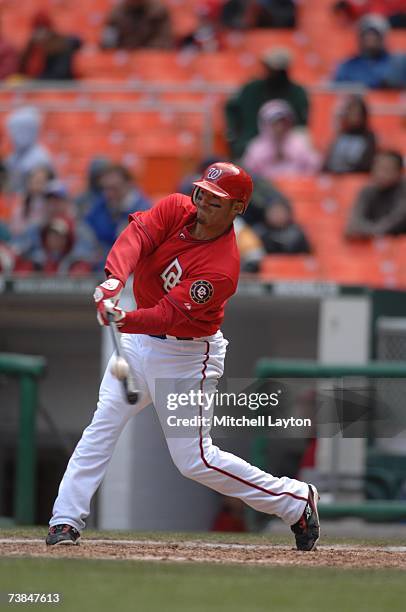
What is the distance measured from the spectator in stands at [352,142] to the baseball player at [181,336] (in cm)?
570

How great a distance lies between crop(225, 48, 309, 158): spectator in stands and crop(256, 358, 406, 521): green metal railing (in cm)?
335

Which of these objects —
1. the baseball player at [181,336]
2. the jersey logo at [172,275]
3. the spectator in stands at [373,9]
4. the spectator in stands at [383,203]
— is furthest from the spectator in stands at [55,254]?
the jersey logo at [172,275]

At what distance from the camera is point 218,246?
5.91 metres

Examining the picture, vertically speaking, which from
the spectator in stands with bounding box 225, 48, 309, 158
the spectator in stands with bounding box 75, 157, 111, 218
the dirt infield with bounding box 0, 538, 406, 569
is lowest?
the dirt infield with bounding box 0, 538, 406, 569

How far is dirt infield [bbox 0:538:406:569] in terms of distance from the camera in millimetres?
5855

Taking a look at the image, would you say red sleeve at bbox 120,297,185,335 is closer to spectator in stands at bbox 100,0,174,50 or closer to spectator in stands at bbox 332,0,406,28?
spectator in stands at bbox 100,0,174,50

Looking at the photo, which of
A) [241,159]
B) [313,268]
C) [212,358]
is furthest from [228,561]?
[241,159]

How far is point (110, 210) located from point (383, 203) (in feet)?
6.84

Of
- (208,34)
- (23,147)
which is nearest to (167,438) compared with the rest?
(23,147)

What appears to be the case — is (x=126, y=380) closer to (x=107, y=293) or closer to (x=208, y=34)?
(x=107, y=293)

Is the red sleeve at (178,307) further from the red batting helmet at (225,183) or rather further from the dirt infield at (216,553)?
the dirt infield at (216,553)

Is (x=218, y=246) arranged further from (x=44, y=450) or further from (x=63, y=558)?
(x=44, y=450)

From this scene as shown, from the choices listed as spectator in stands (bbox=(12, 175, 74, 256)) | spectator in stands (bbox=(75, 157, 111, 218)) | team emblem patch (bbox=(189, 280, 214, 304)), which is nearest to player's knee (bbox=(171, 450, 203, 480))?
team emblem patch (bbox=(189, 280, 214, 304))

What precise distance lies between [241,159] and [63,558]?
21.5ft
